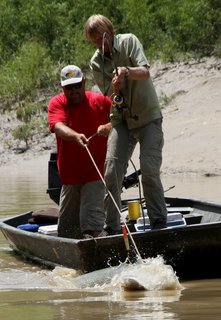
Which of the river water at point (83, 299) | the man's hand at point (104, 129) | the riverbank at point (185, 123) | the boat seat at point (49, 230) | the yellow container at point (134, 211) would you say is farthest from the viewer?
the riverbank at point (185, 123)

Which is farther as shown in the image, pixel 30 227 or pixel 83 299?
pixel 30 227

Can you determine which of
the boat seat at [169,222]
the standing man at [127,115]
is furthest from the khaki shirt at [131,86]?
the boat seat at [169,222]

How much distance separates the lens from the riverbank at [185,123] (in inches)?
740

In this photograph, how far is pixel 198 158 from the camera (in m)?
18.8

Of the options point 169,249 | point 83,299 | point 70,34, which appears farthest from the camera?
point 70,34

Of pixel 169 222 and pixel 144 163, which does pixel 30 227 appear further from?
pixel 144 163

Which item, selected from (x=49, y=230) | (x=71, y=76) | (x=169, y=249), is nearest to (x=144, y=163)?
(x=169, y=249)

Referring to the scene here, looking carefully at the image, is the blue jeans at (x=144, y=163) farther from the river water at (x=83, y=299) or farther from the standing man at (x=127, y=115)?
the river water at (x=83, y=299)

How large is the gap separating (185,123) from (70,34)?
11917mm

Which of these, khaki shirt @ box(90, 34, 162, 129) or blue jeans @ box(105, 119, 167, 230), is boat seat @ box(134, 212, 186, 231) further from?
khaki shirt @ box(90, 34, 162, 129)

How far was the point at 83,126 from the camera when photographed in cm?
810

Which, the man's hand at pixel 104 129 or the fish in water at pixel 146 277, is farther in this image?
the man's hand at pixel 104 129

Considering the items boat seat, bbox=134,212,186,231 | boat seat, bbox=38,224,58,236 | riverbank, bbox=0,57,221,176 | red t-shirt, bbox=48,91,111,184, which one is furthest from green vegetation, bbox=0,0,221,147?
red t-shirt, bbox=48,91,111,184

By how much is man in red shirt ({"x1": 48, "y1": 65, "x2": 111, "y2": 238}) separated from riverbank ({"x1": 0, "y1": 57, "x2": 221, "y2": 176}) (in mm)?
9706
